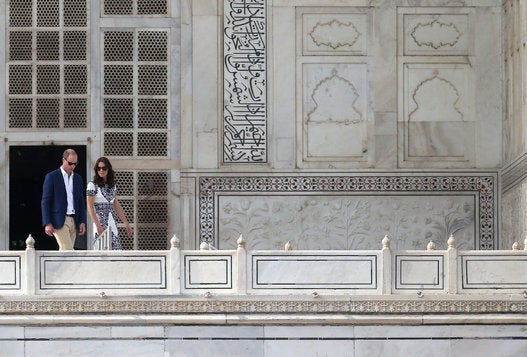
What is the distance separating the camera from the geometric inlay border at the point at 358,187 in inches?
736

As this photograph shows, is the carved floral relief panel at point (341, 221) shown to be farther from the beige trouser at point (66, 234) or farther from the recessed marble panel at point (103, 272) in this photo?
the recessed marble panel at point (103, 272)

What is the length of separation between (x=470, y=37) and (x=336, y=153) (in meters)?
1.59

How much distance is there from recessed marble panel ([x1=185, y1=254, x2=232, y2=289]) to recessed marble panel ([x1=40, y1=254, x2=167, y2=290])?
0.62 ft

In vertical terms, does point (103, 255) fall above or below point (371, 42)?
below

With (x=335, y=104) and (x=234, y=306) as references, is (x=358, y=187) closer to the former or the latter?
(x=335, y=104)

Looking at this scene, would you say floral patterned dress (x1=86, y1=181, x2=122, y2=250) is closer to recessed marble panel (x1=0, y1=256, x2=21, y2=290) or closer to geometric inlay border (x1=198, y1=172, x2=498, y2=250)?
recessed marble panel (x1=0, y1=256, x2=21, y2=290)

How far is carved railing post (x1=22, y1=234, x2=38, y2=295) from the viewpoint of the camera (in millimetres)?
15469

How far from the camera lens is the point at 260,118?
1884cm

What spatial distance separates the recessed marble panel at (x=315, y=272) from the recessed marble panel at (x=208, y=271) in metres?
0.20

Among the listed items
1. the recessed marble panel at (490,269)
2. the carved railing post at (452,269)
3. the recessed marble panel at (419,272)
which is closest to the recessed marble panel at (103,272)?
the recessed marble panel at (419,272)

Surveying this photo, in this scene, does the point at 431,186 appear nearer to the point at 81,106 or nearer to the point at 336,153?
the point at 336,153

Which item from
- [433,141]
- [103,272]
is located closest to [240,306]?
[103,272]

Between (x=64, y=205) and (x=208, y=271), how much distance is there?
1.44 metres

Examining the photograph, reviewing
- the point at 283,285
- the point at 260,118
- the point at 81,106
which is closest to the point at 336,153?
the point at 260,118
